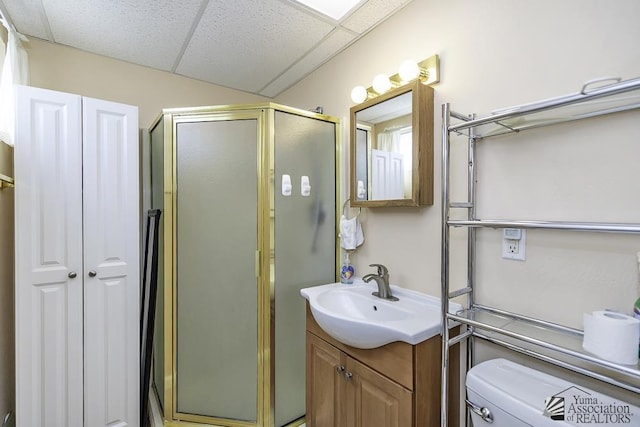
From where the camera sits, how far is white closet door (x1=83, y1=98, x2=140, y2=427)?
5.26 feet

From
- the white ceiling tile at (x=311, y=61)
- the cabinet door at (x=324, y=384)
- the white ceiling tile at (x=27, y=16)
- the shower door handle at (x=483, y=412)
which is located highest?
the white ceiling tile at (x=27, y=16)

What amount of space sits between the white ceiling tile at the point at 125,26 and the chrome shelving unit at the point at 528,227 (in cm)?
155

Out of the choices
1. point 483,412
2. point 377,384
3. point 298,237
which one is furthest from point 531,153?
point 298,237

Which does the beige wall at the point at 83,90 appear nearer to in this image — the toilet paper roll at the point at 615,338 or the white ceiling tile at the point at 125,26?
the white ceiling tile at the point at 125,26

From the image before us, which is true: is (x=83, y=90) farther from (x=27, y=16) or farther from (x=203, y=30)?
(x=203, y=30)

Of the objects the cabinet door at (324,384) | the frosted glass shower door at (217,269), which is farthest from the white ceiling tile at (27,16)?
the cabinet door at (324,384)

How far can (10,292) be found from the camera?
5.23ft

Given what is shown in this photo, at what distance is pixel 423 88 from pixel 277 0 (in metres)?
0.86

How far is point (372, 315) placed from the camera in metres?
1.45

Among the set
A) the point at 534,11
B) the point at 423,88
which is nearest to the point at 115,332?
the point at 423,88

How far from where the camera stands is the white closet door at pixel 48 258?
144 centimetres

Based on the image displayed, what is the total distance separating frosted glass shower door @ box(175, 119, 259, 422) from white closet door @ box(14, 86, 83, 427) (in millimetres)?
504

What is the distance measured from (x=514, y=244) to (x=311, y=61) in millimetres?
1734

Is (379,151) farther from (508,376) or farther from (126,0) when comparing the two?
(126,0)
